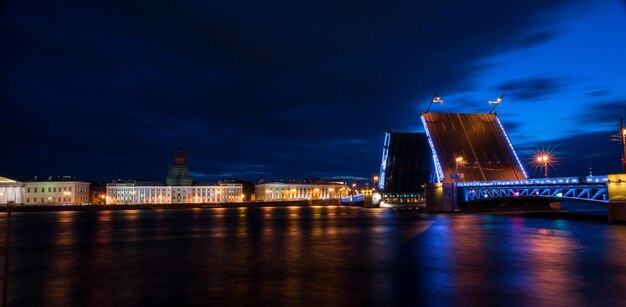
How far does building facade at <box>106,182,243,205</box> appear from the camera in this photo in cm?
14538

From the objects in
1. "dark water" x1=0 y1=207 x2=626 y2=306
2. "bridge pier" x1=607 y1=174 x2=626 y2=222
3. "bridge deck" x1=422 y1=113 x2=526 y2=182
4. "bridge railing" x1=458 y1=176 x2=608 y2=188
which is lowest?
"dark water" x1=0 y1=207 x2=626 y2=306

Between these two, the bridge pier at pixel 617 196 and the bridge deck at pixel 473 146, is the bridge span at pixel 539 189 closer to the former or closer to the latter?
the bridge pier at pixel 617 196

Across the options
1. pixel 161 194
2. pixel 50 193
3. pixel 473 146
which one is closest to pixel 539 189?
pixel 473 146

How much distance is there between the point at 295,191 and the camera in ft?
509

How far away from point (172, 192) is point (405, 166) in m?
92.7

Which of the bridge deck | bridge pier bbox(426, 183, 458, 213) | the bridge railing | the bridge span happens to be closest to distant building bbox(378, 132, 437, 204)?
the bridge deck

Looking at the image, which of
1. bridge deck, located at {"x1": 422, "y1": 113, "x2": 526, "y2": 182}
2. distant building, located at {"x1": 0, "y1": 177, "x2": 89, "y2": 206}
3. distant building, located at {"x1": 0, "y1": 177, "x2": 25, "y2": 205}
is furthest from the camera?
distant building, located at {"x1": 0, "y1": 177, "x2": 89, "y2": 206}

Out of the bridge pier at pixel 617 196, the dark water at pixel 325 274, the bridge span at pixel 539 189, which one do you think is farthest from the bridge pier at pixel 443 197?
the dark water at pixel 325 274

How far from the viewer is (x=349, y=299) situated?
9.12m

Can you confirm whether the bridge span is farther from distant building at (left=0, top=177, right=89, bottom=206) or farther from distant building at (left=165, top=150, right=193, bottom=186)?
distant building at (left=165, top=150, right=193, bottom=186)

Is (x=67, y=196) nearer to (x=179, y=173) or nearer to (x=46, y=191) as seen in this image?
(x=46, y=191)

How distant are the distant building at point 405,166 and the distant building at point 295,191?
69890mm

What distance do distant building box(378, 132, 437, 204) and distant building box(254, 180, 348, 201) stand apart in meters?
69.9

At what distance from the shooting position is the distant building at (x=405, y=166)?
75625 millimetres
